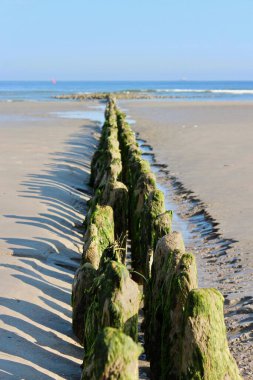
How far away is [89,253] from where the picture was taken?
5.47m

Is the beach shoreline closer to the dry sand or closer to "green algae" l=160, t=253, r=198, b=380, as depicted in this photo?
the dry sand

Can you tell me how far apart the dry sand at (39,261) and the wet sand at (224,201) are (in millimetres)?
1404

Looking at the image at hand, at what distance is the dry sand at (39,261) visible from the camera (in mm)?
4469

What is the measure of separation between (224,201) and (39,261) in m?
4.50

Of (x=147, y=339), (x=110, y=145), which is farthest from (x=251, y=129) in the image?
(x=147, y=339)

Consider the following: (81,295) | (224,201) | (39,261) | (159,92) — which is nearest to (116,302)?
(81,295)

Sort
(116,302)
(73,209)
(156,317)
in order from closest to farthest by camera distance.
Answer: (116,302) → (156,317) → (73,209)

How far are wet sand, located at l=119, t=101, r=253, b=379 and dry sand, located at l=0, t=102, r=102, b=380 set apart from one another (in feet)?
4.61

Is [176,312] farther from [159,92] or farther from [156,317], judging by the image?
[159,92]

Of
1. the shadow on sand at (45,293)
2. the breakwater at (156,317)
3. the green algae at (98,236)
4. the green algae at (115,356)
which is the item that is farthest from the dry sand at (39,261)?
Answer: the green algae at (115,356)

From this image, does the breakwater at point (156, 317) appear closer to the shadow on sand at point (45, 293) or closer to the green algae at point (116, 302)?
the green algae at point (116, 302)

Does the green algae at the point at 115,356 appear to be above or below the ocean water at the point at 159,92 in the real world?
above

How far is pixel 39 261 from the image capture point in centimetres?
684

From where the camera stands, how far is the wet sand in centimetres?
578
